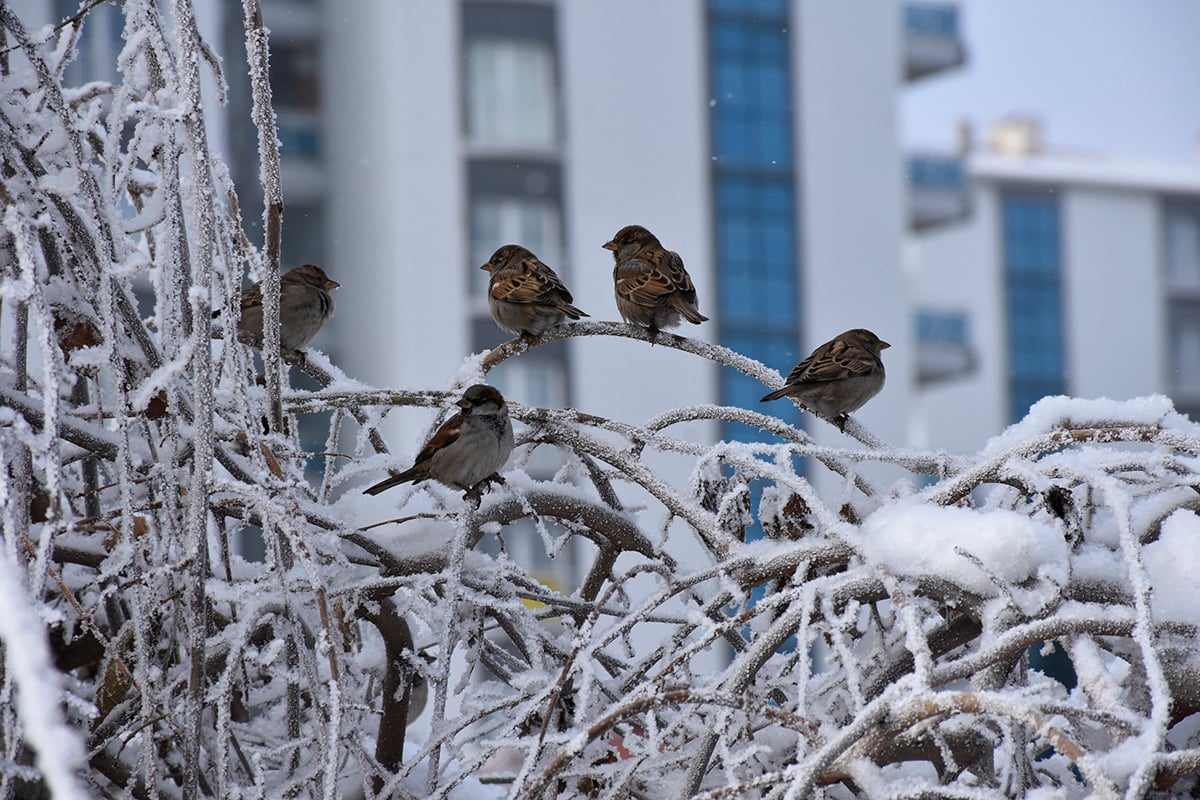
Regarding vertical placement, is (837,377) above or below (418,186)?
below

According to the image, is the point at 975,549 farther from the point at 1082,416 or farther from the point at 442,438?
the point at 442,438

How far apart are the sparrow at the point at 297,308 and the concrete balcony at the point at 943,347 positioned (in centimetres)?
2299

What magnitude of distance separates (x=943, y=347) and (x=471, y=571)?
25077mm

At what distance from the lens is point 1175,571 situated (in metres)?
1.93

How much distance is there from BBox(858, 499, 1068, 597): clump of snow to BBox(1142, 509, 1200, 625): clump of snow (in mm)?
136

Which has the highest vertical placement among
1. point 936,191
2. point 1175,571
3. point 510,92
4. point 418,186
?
point 510,92

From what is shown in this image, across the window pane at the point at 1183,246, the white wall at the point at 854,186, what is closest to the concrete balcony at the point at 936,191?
the white wall at the point at 854,186

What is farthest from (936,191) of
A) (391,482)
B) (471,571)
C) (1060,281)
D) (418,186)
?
(471,571)

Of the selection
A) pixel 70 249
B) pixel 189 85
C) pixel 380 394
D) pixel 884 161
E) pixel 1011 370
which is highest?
pixel 884 161

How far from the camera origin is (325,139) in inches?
938

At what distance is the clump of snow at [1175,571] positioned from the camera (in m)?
1.88

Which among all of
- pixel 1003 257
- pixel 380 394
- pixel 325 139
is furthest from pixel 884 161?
pixel 380 394

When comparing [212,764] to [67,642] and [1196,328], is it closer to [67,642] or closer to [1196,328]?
[67,642]

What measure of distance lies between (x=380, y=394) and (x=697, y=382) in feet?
69.0
